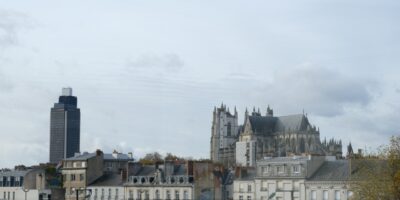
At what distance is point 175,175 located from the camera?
93562 millimetres

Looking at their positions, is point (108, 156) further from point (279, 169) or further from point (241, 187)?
point (279, 169)

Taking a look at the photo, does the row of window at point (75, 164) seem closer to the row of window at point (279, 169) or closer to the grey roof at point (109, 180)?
the grey roof at point (109, 180)

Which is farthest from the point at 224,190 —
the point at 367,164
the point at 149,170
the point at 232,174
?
the point at 367,164

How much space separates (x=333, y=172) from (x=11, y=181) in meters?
49.0

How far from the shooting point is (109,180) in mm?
101062

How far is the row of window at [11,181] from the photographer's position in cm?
10875

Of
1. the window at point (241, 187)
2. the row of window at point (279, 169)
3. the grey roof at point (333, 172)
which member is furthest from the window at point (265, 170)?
the grey roof at point (333, 172)

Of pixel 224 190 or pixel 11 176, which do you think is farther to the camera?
pixel 11 176

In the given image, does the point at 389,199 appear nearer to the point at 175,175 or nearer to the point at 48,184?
the point at 175,175

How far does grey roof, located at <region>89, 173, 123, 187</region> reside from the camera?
99.4 m

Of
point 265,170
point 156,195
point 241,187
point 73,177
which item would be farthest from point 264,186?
point 73,177

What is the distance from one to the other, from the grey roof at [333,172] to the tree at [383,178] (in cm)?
811

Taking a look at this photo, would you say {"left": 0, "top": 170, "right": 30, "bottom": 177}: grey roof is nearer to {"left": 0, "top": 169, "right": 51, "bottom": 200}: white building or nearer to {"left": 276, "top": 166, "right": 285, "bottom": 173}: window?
{"left": 0, "top": 169, "right": 51, "bottom": 200}: white building

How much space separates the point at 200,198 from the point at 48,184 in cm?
2364
